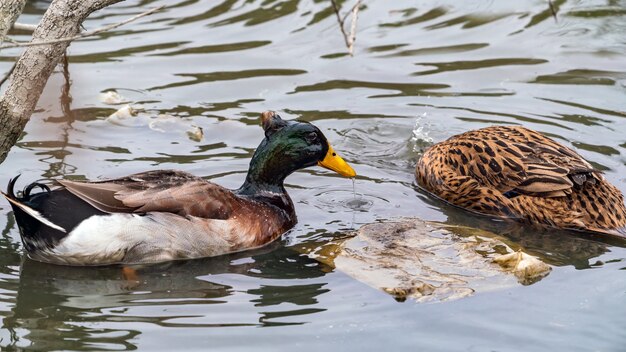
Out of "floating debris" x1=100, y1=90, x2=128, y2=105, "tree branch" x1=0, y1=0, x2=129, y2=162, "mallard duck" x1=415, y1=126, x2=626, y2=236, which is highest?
"tree branch" x1=0, y1=0, x2=129, y2=162

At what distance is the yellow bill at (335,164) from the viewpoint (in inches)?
360

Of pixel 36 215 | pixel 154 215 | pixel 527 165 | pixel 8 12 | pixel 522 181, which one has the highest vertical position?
pixel 8 12

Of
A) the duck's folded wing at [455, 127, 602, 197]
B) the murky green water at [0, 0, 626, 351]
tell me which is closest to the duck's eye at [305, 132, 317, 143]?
the murky green water at [0, 0, 626, 351]

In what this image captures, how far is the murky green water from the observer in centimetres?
699

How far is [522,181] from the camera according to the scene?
9250 millimetres

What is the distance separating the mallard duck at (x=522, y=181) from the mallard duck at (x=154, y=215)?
4.57 feet

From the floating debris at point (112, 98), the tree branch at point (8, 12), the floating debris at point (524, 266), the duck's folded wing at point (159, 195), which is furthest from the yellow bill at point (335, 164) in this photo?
the floating debris at point (112, 98)

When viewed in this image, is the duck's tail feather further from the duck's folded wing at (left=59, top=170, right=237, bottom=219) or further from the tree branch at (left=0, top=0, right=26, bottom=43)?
the tree branch at (left=0, top=0, right=26, bottom=43)

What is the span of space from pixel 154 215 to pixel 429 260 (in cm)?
189

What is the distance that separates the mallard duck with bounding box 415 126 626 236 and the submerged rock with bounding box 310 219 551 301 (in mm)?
642

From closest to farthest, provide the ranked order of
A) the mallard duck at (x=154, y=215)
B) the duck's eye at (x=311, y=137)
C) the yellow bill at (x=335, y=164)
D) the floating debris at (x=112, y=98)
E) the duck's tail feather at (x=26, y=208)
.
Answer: the duck's tail feather at (x=26, y=208) < the mallard duck at (x=154, y=215) < the duck's eye at (x=311, y=137) < the yellow bill at (x=335, y=164) < the floating debris at (x=112, y=98)

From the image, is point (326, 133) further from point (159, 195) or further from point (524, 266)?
point (524, 266)

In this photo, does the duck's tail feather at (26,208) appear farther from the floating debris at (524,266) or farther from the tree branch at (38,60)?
the floating debris at (524,266)

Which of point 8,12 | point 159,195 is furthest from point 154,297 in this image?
point 8,12
